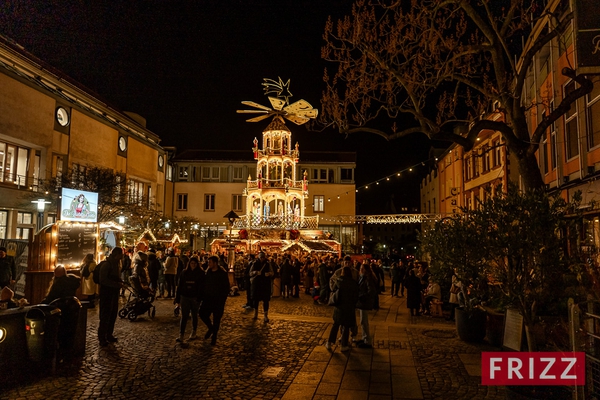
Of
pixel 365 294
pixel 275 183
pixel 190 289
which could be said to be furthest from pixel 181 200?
pixel 365 294

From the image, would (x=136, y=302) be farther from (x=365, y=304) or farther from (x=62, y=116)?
(x=62, y=116)

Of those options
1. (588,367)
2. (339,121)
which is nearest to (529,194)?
(588,367)

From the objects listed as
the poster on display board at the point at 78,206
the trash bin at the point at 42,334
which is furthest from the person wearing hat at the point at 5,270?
the trash bin at the point at 42,334

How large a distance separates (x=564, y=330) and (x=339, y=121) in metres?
6.70

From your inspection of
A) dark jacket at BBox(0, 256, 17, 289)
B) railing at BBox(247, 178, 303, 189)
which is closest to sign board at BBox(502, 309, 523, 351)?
dark jacket at BBox(0, 256, 17, 289)

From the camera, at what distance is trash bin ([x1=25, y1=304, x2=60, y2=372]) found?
642cm

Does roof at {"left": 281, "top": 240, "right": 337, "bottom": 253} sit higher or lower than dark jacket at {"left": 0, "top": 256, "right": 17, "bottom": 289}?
higher

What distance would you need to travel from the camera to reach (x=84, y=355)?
7.77 m

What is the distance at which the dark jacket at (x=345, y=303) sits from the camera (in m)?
8.43

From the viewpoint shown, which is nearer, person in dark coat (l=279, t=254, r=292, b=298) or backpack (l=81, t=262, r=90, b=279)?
backpack (l=81, t=262, r=90, b=279)

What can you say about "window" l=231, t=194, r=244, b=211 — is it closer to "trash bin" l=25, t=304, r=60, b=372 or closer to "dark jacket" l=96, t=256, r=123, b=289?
"dark jacket" l=96, t=256, r=123, b=289

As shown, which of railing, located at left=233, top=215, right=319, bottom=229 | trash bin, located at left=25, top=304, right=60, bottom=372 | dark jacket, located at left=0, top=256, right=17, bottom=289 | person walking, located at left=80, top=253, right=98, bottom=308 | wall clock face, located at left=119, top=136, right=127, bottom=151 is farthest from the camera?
wall clock face, located at left=119, top=136, right=127, bottom=151

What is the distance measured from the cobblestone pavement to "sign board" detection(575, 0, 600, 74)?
4422mm

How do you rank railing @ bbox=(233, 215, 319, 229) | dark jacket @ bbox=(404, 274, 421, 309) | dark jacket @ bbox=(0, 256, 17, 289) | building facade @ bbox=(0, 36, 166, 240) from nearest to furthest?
dark jacket @ bbox=(0, 256, 17, 289)
dark jacket @ bbox=(404, 274, 421, 309)
building facade @ bbox=(0, 36, 166, 240)
railing @ bbox=(233, 215, 319, 229)
